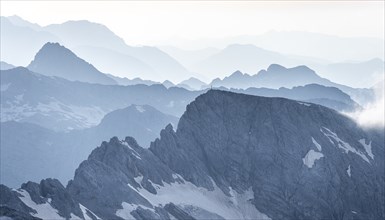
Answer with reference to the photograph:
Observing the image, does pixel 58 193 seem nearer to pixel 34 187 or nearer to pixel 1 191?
pixel 34 187

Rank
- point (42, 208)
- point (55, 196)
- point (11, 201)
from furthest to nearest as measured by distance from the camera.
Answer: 1. point (55, 196)
2. point (42, 208)
3. point (11, 201)

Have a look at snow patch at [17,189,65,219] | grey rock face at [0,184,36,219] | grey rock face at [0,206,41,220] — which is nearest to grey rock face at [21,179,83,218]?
snow patch at [17,189,65,219]

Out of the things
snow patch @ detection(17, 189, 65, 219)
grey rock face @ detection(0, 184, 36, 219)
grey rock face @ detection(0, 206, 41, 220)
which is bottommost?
snow patch @ detection(17, 189, 65, 219)

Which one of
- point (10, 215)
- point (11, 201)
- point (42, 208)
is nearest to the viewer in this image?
point (10, 215)

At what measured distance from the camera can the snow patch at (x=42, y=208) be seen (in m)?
186

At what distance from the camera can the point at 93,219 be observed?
19788cm

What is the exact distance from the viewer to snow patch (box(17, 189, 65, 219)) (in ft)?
609

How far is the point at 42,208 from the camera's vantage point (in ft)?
617

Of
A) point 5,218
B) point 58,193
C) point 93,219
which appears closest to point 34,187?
point 58,193

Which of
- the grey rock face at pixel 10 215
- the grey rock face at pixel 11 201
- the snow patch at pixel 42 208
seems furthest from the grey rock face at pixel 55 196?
the grey rock face at pixel 10 215

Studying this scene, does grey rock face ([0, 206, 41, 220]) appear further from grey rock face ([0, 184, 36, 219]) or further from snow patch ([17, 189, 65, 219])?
snow patch ([17, 189, 65, 219])

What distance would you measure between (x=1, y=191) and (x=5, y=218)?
85.4 ft

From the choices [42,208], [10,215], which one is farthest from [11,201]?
[10,215]

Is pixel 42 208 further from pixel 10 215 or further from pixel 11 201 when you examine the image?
pixel 10 215
